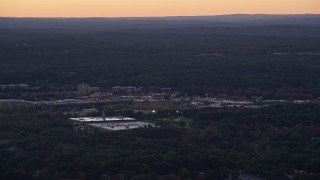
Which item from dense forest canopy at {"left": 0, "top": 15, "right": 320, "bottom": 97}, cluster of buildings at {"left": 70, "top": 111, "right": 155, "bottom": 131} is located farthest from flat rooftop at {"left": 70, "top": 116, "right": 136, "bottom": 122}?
dense forest canopy at {"left": 0, "top": 15, "right": 320, "bottom": 97}

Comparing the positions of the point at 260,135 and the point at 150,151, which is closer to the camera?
the point at 150,151

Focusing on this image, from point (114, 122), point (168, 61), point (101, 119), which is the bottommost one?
point (168, 61)

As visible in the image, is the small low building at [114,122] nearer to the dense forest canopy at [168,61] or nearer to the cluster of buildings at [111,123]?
the cluster of buildings at [111,123]

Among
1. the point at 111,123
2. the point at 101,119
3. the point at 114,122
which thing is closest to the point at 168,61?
the point at 101,119

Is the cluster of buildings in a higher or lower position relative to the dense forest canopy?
higher

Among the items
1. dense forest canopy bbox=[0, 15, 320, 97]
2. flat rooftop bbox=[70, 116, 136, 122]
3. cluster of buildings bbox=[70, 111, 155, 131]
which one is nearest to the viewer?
cluster of buildings bbox=[70, 111, 155, 131]

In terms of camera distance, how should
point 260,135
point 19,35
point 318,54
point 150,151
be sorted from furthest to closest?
point 19,35
point 318,54
point 260,135
point 150,151

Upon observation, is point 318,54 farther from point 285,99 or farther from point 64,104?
point 64,104

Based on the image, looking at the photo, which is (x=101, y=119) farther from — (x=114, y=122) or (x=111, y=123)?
(x=111, y=123)

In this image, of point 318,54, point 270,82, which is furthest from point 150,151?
point 318,54

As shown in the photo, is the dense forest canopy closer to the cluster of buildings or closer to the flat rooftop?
the flat rooftop

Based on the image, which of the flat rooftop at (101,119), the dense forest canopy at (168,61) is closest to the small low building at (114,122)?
the flat rooftop at (101,119)
